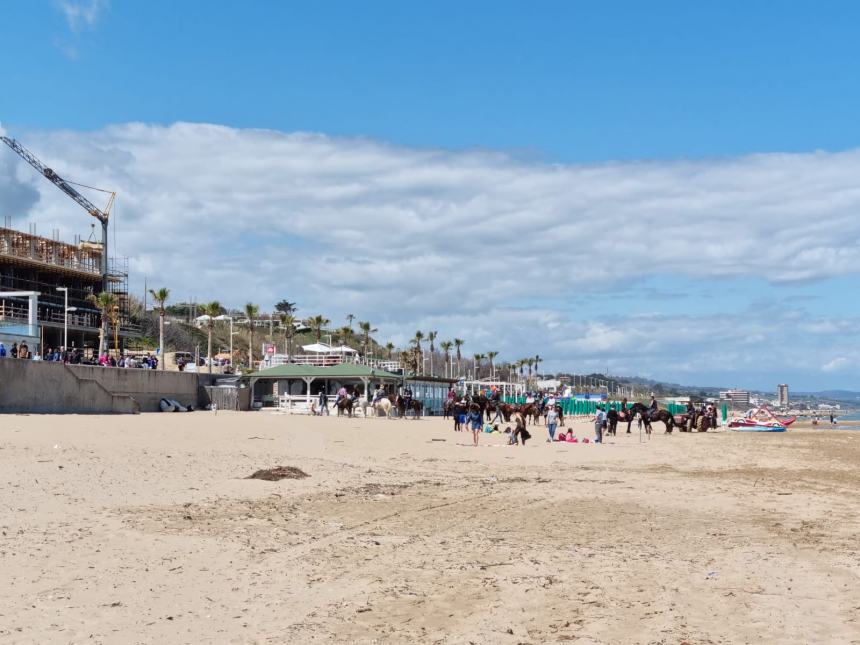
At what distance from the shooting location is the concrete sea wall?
32344 mm

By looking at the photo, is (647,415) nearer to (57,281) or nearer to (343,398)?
(343,398)

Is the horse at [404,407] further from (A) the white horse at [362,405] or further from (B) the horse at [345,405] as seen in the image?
(B) the horse at [345,405]

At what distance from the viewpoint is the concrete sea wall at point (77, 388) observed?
32.3m

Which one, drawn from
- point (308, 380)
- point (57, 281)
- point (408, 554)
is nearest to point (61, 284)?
point (57, 281)

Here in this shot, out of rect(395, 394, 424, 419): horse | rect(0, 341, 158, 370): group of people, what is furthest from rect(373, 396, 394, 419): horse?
rect(0, 341, 158, 370): group of people

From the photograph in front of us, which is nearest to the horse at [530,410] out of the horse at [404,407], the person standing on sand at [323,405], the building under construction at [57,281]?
the horse at [404,407]

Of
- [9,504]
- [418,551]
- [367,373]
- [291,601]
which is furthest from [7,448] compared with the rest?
[367,373]

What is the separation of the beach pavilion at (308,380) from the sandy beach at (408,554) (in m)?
30.5

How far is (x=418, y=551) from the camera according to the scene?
990 cm

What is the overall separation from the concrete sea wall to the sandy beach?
1367 centimetres

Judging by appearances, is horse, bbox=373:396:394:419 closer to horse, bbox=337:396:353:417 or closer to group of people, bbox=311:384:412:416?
group of people, bbox=311:384:412:416

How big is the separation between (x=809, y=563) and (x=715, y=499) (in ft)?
19.3

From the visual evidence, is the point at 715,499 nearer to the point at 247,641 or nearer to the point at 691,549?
the point at 691,549

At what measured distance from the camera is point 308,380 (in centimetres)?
5084
